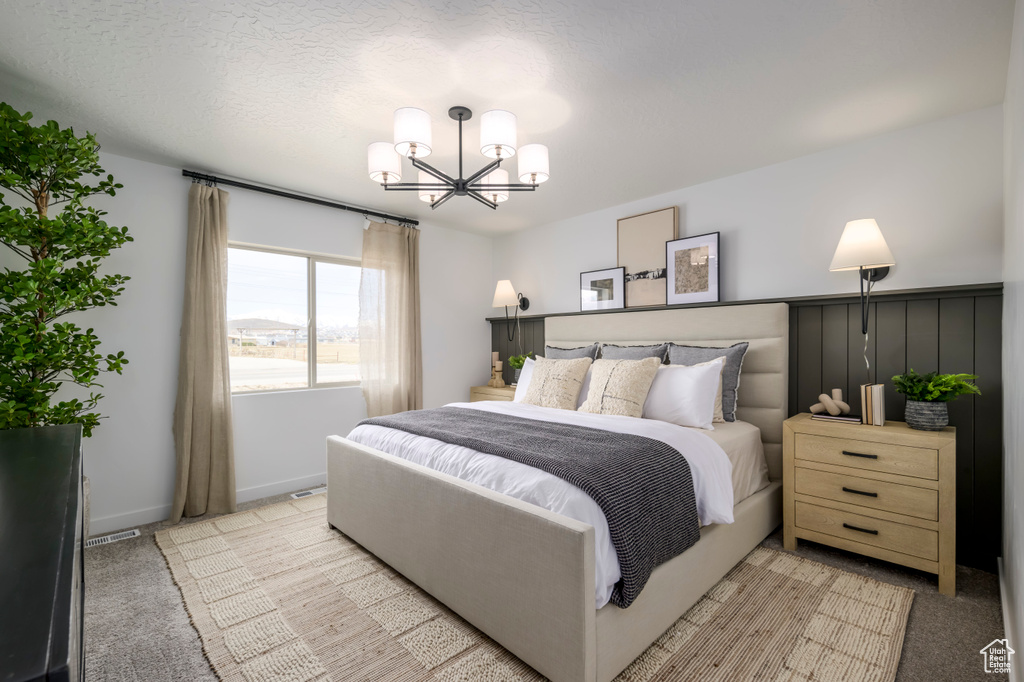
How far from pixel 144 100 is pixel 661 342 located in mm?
3517

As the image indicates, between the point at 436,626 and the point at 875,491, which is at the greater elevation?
the point at 875,491

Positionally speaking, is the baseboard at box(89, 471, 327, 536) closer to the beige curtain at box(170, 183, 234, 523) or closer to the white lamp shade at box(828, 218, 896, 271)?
the beige curtain at box(170, 183, 234, 523)

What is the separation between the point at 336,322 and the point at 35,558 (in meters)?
3.94

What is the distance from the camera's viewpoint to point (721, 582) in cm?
226

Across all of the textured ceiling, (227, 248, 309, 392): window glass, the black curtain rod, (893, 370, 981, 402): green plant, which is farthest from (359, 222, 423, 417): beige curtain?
(893, 370, 981, 402): green plant

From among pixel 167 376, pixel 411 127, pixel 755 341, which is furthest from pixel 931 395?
pixel 167 376

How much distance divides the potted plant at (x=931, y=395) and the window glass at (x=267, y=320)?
4.15m

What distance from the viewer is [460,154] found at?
7.80 feet

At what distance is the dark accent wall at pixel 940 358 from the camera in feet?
7.89

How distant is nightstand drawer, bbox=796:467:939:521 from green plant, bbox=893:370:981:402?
0.46m

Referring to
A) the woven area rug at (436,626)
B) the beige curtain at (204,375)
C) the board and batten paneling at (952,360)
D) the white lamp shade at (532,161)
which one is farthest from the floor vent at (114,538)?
the board and batten paneling at (952,360)

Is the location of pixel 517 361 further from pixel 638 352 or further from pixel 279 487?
pixel 279 487

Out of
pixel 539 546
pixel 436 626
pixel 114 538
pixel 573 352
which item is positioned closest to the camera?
pixel 539 546

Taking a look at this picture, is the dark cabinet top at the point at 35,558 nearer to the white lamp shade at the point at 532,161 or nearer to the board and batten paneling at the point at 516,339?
the white lamp shade at the point at 532,161
